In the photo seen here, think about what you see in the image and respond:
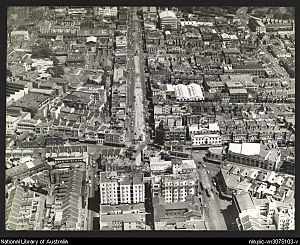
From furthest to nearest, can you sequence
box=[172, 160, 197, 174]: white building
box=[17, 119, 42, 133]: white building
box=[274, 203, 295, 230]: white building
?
box=[172, 160, 197, 174]: white building < box=[17, 119, 42, 133]: white building < box=[274, 203, 295, 230]: white building

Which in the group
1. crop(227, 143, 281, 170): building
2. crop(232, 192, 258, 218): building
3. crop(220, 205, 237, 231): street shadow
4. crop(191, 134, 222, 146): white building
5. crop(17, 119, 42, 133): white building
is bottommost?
crop(220, 205, 237, 231): street shadow

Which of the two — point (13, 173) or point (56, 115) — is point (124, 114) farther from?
point (13, 173)

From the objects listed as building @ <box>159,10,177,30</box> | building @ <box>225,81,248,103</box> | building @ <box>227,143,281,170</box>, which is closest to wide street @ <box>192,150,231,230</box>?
building @ <box>227,143,281,170</box>

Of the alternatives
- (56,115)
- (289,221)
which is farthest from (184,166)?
(56,115)

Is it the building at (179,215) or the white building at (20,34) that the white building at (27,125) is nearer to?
the white building at (20,34)

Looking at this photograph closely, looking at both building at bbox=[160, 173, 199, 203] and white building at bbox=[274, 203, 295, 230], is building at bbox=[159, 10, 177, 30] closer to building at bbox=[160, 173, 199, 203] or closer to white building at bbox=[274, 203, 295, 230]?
building at bbox=[160, 173, 199, 203]

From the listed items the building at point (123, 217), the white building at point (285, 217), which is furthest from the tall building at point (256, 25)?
the building at point (123, 217)

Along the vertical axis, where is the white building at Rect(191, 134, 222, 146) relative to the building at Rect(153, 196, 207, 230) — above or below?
above
